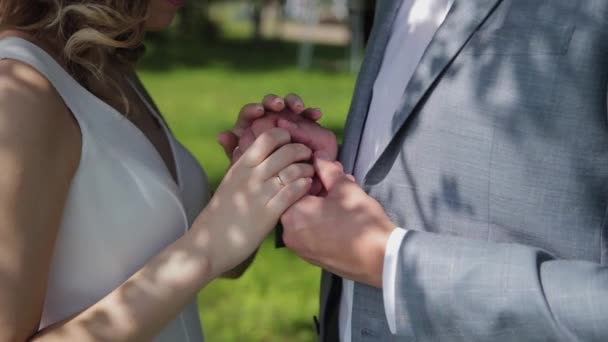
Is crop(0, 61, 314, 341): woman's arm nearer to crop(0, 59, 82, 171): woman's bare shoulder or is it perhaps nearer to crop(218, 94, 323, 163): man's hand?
crop(0, 59, 82, 171): woman's bare shoulder

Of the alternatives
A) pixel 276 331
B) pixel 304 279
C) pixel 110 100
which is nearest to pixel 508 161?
pixel 110 100

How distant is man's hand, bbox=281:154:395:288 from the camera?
7.08 ft

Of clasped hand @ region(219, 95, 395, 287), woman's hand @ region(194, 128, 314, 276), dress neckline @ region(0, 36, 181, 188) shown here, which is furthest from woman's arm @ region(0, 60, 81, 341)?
clasped hand @ region(219, 95, 395, 287)

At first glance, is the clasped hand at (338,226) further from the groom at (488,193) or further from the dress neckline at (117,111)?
the dress neckline at (117,111)

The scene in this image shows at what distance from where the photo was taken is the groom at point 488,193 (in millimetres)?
2037

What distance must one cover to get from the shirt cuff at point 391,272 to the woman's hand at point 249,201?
11.7 inches

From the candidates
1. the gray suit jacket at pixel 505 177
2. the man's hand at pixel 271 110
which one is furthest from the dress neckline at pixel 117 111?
the gray suit jacket at pixel 505 177

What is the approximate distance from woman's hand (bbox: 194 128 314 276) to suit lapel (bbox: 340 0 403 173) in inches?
8.7

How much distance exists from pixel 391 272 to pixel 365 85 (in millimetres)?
644

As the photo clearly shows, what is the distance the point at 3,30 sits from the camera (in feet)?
7.92

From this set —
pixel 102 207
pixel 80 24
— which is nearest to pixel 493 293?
pixel 102 207

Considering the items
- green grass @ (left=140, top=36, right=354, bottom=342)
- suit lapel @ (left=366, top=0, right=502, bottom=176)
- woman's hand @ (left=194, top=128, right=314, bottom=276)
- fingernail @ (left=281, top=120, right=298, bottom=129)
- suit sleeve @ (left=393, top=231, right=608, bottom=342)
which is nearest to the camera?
suit sleeve @ (left=393, top=231, right=608, bottom=342)

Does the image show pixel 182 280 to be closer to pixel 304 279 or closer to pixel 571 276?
pixel 571 276

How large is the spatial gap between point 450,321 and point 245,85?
17.8 m
